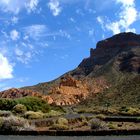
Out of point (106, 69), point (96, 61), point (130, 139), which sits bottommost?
point (130, 139)

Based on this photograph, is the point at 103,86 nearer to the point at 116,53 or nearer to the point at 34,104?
the point at 34,104

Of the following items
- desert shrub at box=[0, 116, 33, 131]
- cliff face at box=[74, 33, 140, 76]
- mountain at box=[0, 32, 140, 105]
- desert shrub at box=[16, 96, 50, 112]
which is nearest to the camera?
desert shrub at box=[0, 116, 33, 131]

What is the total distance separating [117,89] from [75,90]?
1810 centimetres

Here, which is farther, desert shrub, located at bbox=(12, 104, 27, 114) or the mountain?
the mountain

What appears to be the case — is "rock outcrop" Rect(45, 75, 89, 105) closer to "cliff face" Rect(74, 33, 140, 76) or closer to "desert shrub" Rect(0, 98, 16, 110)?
"cliff face" Rect(74, 33, 140, 76)

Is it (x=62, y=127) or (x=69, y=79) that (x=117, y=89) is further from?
(x=62, y=127)

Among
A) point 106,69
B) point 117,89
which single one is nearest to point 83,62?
point 106,69

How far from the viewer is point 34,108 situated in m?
53.4

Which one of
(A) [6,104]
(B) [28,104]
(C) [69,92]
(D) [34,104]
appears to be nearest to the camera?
(A) [6,104]

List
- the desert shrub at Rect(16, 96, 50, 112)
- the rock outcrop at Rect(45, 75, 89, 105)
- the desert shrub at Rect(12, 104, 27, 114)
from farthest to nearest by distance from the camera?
the rock outcrop at Rect(45, 75, 89, 105) < the desert shrub at Rect(16, 96, 50, 112) < the desert shrub at Rect(12, 104, 27, 114)

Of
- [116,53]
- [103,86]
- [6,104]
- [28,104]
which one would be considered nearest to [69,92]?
[103,86]

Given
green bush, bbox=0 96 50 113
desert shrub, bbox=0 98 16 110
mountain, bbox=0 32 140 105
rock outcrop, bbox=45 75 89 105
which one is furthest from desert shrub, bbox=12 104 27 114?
rock outcrop, bbox=45 75 89 105

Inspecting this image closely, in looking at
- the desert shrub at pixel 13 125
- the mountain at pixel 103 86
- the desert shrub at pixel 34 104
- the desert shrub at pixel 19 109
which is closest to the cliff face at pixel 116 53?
the mountain at pixel 103 86

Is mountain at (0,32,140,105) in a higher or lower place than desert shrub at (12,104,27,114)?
higher
